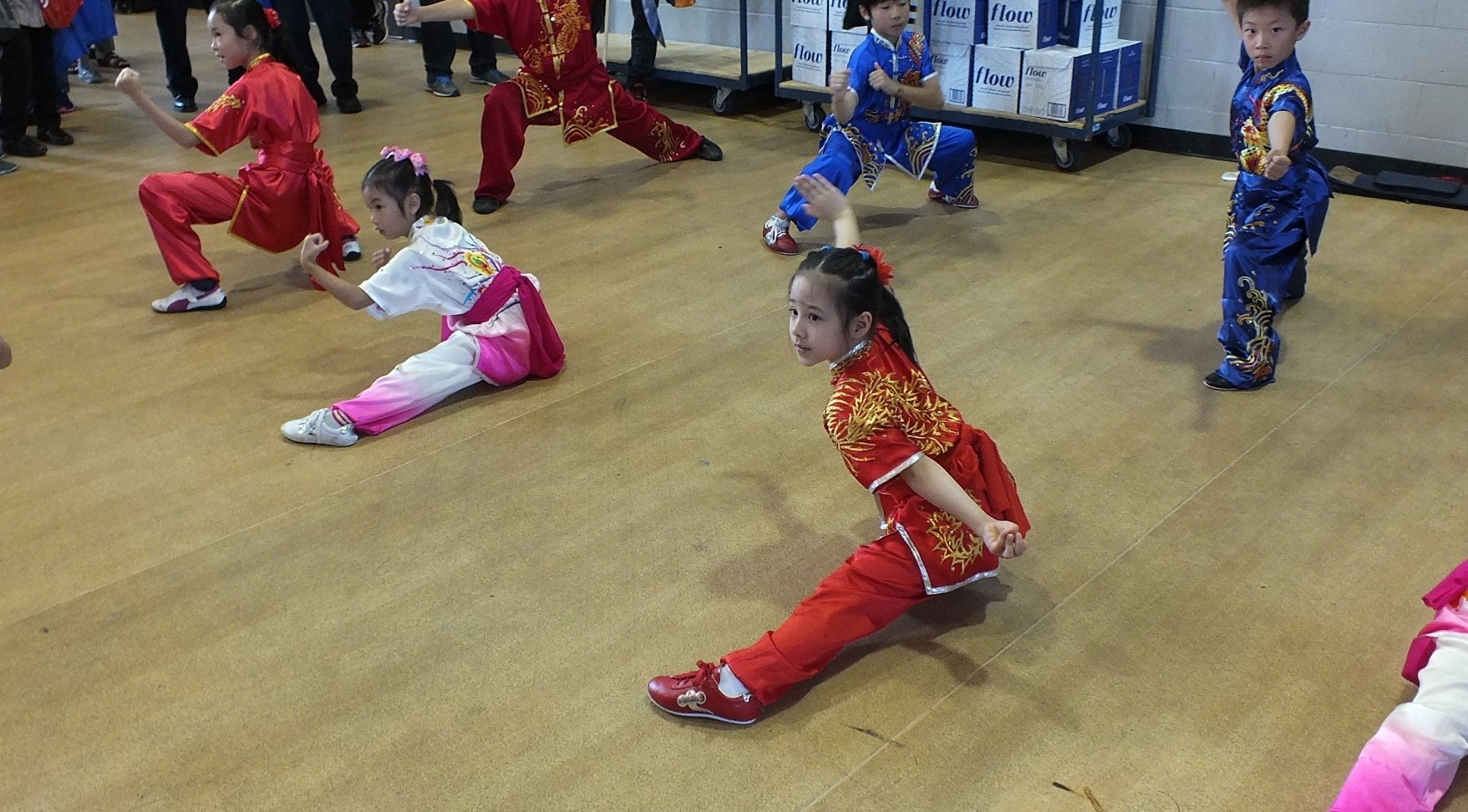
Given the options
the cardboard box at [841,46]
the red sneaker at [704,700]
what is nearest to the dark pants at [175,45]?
the cardboard box at [841,46]

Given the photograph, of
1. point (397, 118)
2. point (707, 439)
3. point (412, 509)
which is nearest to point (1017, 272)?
point (707, 439)

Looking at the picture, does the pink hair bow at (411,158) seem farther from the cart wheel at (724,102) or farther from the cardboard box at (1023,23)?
the cart wheel at (724,102)

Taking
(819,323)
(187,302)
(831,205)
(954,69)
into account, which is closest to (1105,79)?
(954,69)

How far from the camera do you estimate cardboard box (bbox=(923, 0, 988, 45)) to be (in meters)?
5.01

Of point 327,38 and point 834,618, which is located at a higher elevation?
point 327,38

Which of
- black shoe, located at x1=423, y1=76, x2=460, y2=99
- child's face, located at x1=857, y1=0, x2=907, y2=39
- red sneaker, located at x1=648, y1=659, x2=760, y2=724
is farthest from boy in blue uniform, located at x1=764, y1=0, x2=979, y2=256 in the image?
black shoe, located at x1=423, y1=76, x2=460, y2=99

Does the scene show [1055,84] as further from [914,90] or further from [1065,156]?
[914,90]

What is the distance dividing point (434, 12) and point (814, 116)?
2001mm

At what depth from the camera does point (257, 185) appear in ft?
12.7

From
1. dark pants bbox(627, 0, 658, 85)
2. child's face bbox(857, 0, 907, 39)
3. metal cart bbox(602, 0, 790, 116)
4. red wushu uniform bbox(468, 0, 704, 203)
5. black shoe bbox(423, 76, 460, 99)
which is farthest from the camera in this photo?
black shoe bbox(423, 76, 460, 99)

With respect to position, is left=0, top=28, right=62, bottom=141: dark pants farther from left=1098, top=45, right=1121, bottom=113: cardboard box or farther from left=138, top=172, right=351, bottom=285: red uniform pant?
left=1098, top=45, right=1121, bottom=113: cardboard box

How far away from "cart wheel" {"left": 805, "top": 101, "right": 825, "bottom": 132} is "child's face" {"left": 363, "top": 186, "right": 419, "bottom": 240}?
3029 millimetres

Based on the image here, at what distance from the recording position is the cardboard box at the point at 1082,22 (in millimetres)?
4953

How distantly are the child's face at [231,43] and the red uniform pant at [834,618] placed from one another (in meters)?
2.67
